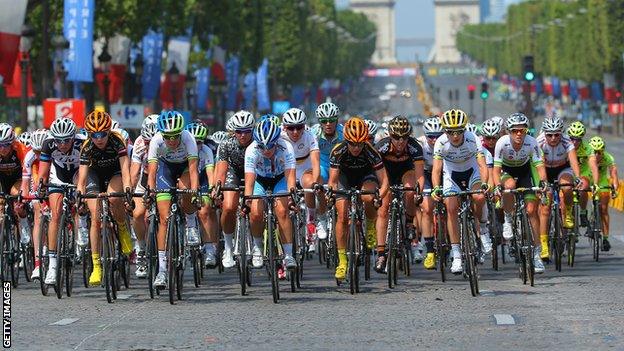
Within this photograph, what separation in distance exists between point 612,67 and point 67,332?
103 metres

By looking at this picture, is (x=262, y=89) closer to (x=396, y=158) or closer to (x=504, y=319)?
(x=396, y=158)

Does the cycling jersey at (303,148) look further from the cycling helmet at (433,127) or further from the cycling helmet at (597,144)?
the cycling helmet at (597,144)

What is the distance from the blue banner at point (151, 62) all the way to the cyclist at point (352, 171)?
128ft

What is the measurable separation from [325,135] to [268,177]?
15.7 feet

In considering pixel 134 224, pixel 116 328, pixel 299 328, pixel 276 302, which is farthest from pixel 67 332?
pixel 134 224

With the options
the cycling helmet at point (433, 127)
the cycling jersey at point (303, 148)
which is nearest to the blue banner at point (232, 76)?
the cycling helmet at point (433, 127)

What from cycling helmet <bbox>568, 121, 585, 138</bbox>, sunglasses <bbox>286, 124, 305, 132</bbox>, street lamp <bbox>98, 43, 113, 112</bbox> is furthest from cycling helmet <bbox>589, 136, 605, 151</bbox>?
street lamp <bbox>98, 43, 113, 112</bbox>

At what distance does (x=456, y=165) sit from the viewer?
21.2m

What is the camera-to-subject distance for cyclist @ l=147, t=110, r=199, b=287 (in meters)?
18.8

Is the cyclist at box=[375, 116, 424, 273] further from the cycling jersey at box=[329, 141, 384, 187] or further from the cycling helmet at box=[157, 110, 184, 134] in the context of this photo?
the cycling helmet at box=[157, 110, 184, 134]

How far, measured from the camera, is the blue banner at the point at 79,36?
140 feet

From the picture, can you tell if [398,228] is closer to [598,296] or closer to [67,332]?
[598,296]

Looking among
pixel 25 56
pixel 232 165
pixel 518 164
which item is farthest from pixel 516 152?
pixel 25 56

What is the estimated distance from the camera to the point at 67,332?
1586 cm
